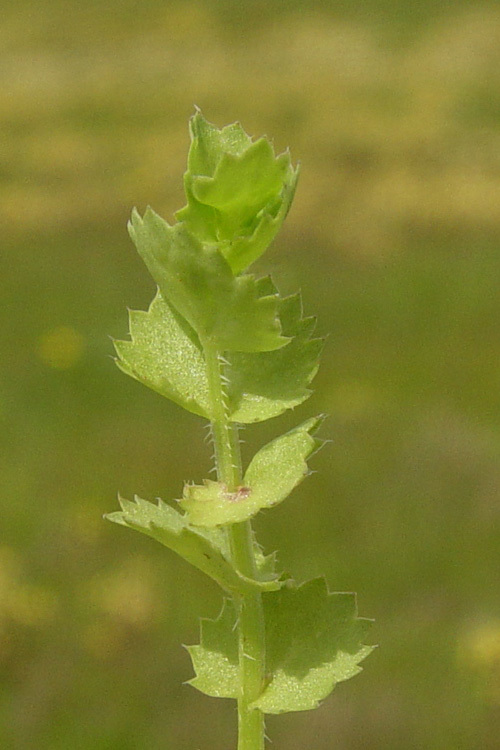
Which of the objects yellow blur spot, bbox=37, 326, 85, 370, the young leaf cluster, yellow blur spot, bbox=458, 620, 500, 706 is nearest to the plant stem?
the young leaf cluster

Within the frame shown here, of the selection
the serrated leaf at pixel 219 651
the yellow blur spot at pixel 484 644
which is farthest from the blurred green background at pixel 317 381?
the serrated leaf at pixel 219 651

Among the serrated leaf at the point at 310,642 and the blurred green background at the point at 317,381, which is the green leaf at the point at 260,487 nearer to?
the serrated leaf at the point at 310,642

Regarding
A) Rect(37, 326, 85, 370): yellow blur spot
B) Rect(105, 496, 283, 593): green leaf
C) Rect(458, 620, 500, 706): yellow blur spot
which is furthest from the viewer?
Rect(37, 326, 85, 370): yellow blur spot

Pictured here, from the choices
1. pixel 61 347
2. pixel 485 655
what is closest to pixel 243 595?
pixel 485 655

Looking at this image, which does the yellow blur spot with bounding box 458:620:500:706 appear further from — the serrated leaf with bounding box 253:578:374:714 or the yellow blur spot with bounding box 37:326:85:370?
the serrated leaf with bounding box 253:578:374:714

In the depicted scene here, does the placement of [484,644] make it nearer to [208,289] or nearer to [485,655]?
[485,655]
